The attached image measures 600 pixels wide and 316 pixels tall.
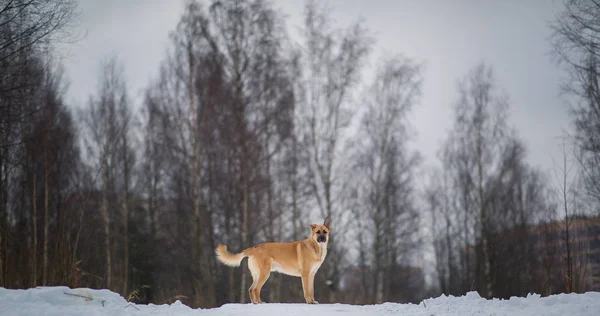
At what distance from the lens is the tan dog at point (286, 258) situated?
927 centimetres

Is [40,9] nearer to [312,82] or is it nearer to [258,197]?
[258,197]

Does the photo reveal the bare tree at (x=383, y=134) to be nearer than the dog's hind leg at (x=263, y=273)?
No

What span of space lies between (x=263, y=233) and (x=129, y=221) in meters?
9.46

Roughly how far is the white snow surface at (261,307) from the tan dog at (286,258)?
215 centimetres

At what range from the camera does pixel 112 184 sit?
26.5 meters

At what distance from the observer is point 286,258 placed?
9547mm

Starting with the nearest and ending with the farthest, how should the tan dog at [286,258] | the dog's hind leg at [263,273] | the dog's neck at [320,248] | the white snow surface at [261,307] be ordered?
the white snow surface at [261,307], the dog's hind leg at [263,273], the tan dog at [286,258], the dog's neck at [320,248]

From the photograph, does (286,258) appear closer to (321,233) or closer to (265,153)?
(321,233)

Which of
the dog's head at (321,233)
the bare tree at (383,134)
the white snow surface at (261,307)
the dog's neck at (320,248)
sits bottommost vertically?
the white snow surface at (261,307)

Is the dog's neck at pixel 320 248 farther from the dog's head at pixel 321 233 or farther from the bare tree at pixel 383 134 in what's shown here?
the bare tree at pixel 383 134

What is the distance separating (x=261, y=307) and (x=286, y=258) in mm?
2625

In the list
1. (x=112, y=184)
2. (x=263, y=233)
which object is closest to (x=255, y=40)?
(x=263, y=233)

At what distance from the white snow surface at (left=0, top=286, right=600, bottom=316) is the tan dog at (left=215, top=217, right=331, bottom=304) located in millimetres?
2154

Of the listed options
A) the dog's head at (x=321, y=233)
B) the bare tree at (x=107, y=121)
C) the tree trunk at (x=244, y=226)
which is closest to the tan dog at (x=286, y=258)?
the dog's head at (x=321, y=233)
